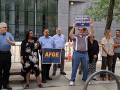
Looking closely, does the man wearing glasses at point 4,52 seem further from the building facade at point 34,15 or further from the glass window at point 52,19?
the glass window at point 52,19

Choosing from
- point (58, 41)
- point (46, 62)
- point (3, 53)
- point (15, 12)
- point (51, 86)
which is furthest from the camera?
point (15, 12)

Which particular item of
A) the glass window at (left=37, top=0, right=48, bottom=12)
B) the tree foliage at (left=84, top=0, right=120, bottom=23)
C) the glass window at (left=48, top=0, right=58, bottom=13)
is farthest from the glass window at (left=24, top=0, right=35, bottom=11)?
the tree foliage at (left=84, top=0, right=120, bottom=23)

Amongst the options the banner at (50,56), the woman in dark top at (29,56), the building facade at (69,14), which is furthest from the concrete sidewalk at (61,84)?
the building facade at (69,14)

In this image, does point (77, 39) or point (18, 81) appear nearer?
point (77, 39)

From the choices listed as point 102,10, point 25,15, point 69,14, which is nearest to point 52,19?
point 69,14

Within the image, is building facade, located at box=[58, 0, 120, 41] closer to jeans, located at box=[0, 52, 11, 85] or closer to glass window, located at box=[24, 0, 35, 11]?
glass window, located at box=[24, 0, 35, 11]

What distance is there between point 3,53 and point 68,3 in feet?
93.7

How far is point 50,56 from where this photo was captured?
7.08m

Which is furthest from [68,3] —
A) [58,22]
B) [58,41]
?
[58,41]

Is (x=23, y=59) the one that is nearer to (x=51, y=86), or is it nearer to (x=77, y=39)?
(x=51, y=86)

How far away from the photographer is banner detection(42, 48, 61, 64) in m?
6.92

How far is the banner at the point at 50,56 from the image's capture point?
22.7 ft

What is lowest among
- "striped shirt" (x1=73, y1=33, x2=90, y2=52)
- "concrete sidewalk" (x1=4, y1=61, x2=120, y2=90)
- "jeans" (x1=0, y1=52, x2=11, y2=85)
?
"concrete sidewalk" (x1=4, y1=61, x2=120, y2=90)

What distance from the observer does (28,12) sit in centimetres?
3178
